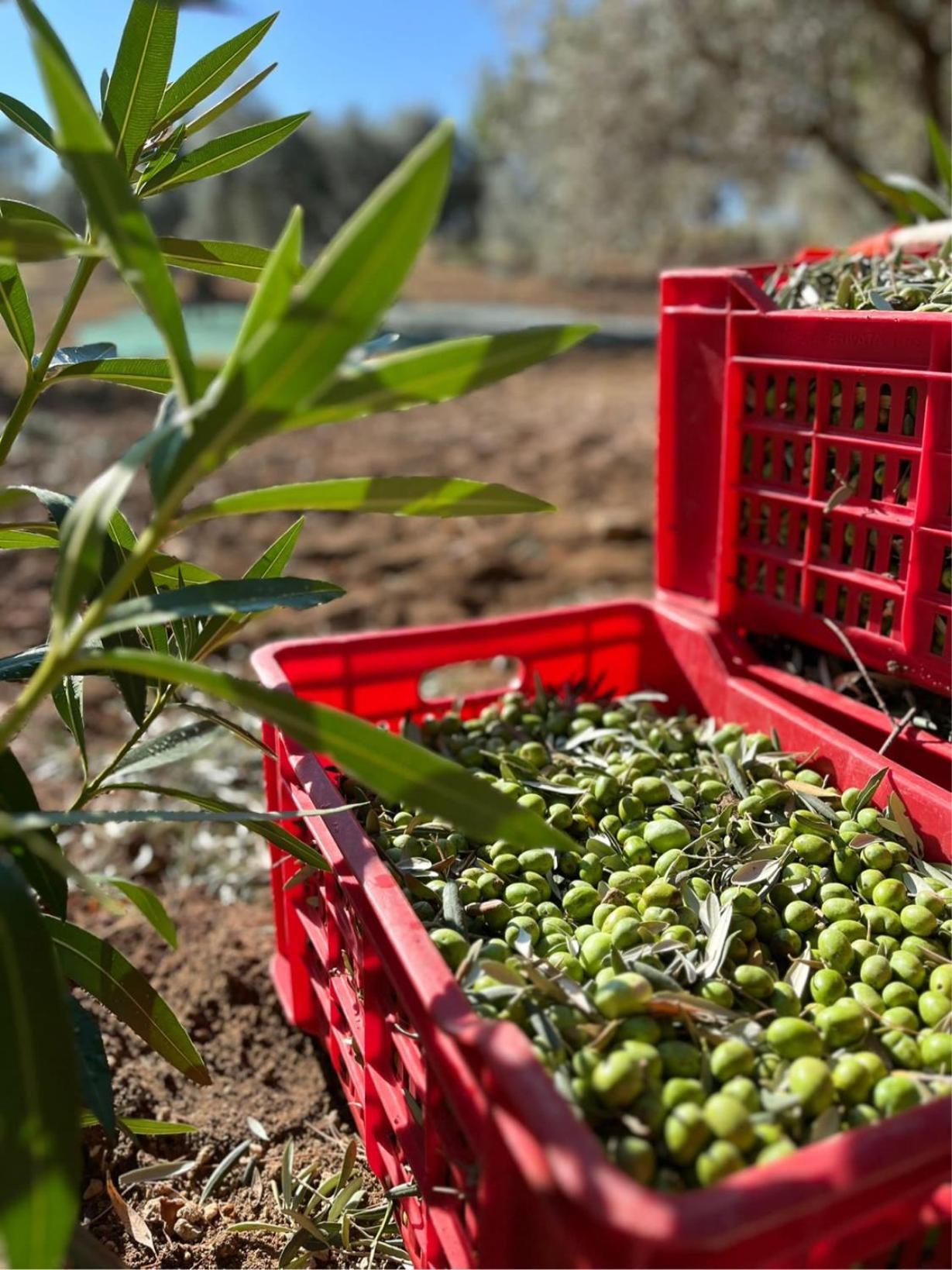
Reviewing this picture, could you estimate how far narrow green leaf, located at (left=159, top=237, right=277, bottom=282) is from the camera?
140 cm

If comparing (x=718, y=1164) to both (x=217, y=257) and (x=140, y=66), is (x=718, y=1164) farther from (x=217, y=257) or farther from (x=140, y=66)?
(x=140, y=66)

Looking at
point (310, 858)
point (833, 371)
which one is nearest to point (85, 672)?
point (310, 858)

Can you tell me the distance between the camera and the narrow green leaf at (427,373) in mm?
910

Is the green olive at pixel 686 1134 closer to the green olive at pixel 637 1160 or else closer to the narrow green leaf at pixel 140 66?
the green olive at pixel 637 1160

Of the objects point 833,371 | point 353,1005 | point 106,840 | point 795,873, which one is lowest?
point 106,840

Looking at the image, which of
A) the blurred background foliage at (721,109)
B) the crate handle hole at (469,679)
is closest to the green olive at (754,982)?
the crate handle hole at (469,679)

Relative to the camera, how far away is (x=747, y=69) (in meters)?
9.41

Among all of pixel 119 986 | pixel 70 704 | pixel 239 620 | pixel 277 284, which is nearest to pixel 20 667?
pixel 70 704

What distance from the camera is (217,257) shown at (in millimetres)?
1436

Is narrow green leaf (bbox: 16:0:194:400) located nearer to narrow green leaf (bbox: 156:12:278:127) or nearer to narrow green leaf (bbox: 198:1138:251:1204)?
narrow green leaf (bbox: 156:12:278:127)

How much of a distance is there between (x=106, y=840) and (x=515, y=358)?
215 centimetres

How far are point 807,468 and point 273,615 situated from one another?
2.71 m

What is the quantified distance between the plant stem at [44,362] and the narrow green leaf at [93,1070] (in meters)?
0.66

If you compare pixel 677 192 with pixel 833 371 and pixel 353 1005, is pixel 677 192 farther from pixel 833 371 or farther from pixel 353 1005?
pixel 353 1005
